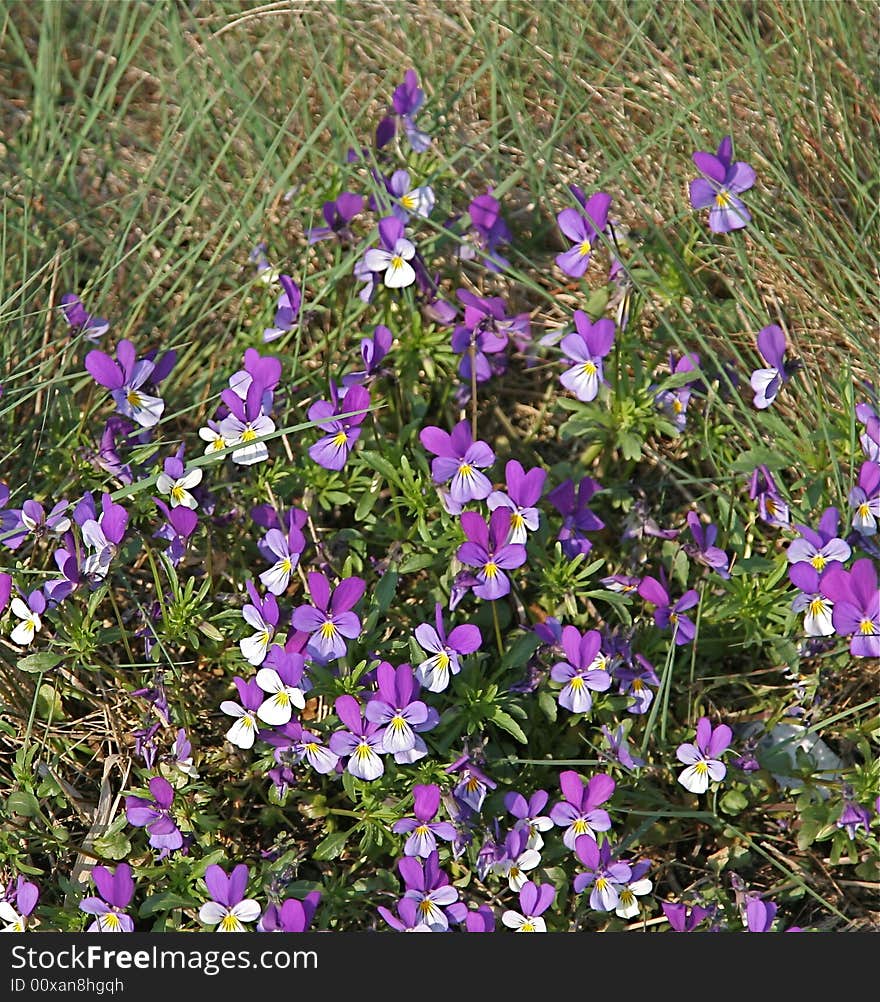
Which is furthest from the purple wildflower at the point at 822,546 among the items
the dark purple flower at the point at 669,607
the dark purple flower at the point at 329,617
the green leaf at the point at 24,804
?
the green leaf at the point at 24,804

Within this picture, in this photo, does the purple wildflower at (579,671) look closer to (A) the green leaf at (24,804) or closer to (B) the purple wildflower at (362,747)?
(B) the purple wildflower at (362,747)

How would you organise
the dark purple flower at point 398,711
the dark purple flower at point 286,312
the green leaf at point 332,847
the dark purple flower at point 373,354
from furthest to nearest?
the dark purple flower at point 286,312, the dark purple flower at point 373,354, the green leaf at point 332,847, the dark purple flower at point 398,711

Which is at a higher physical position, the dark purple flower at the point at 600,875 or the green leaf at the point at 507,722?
the green leaf at the point at 507,722

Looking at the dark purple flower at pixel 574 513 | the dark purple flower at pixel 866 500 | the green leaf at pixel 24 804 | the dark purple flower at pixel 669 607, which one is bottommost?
the green leaf at pixel 24 804

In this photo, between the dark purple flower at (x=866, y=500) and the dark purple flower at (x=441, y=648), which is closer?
the dark purple flower at (x=441, y=648)

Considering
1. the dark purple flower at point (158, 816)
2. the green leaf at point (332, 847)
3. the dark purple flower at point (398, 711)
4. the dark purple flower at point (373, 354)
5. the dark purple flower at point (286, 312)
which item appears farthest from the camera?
the dark purple flower at point (286, 312)

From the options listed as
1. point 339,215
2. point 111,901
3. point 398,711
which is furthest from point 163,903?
point 339,215

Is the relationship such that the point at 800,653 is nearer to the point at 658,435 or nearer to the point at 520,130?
the point at 658,435
